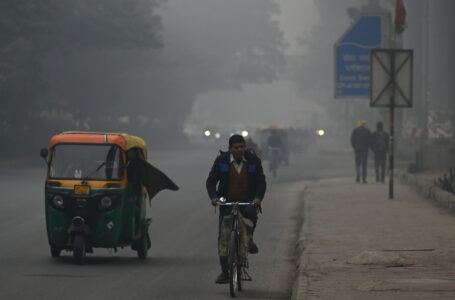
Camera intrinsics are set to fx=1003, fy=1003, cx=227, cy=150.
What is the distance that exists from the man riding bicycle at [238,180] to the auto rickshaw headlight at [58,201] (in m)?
2.91

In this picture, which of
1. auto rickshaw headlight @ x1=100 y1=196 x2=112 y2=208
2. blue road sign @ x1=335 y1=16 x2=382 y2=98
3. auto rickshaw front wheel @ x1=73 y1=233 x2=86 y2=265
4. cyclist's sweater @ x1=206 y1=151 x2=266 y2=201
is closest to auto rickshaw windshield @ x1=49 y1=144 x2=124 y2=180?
auto rickshaw headlight @ x1=100 y1=196 x2=112 y2=208

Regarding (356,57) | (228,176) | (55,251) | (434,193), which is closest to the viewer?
(228,176)

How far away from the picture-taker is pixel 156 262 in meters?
13.2

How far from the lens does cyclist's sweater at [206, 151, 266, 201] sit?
10.4m

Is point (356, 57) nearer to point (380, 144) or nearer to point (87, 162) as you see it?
point (380, 144)

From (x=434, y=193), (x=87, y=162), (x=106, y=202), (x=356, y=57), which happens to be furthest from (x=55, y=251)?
(x=356, y=57)

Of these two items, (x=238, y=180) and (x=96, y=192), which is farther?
(x=96, y=192)

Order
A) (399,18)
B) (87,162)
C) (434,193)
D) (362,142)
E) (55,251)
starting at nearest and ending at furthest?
(87,162) → (55,251) → (434,193) → (399,18) → (362,142)

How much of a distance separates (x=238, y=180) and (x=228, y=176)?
113 millimetres

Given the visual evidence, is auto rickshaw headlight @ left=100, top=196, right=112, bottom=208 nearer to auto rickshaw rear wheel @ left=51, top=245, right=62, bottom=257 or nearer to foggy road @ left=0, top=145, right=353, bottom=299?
foggy road @ left=0, top=145, right=353, bottom=299

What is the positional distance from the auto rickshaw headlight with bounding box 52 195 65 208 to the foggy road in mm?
740

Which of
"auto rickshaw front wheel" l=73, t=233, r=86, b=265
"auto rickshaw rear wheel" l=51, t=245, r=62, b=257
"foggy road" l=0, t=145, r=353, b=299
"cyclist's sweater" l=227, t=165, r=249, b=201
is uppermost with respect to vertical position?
"cyclist's sweater" l=227, t=165, r=249, b=201

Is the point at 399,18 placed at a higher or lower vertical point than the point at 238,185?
higher

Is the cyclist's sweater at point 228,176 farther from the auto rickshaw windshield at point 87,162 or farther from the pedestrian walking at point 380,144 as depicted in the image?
the pedestrian walking at point 380,144
